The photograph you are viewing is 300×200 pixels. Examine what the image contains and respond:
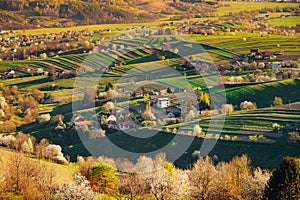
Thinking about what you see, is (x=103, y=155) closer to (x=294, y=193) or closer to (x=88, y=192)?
(x=88, y=192)

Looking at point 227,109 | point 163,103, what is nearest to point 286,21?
point 227,109

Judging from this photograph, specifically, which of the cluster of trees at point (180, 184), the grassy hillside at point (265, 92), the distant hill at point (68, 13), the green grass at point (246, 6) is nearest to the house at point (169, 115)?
the grassy hillside at point (265, 92)

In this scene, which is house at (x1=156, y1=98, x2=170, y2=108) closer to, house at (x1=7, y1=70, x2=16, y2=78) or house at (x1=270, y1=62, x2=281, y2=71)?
house at (x1=270, y1=62, x2=281, y2=71)

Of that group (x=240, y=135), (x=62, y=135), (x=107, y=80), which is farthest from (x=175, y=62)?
(x=240, y=135)

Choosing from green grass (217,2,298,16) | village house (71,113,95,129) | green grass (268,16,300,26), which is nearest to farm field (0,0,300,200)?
village house (71,113,95,129)

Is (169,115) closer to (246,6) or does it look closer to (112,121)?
(112,121)

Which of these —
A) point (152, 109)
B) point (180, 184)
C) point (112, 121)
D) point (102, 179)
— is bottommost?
point (112, 121)

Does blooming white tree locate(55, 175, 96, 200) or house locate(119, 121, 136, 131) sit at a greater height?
blooming white tree locate(55, 175, 96, 200)

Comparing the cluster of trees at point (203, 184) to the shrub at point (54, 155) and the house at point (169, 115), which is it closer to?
the shrub at point (54, 155)
